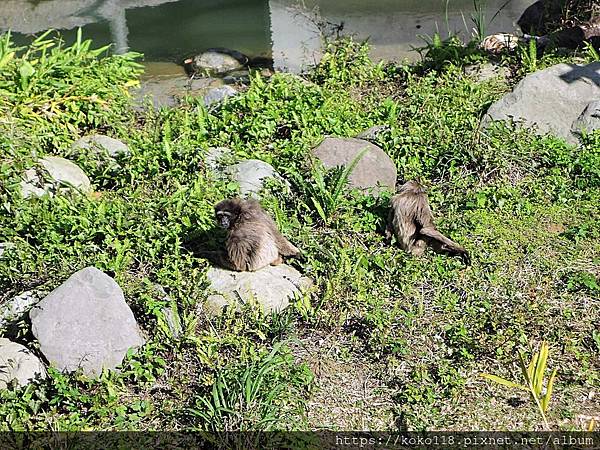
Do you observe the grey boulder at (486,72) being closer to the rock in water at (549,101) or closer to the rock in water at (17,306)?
the rock in water at (549,101)

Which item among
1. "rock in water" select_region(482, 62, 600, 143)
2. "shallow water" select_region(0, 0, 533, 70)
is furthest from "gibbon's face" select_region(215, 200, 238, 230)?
"shallow water" select_region(0, 0, 533, 70)

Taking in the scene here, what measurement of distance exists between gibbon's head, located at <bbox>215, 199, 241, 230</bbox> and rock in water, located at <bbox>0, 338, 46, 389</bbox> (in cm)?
167

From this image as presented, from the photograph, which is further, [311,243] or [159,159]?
[159,159]

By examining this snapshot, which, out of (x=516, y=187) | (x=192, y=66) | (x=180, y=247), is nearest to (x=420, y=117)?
(x=516, y=187)

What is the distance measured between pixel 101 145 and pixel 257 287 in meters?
2.93

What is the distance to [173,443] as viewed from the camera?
14.8ft

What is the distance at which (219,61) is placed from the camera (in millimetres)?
12266

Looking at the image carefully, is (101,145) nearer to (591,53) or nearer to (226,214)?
(226,214)

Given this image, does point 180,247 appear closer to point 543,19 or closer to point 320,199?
point 320,199

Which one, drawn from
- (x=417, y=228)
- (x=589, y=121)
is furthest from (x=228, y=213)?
(x=589, y=121)

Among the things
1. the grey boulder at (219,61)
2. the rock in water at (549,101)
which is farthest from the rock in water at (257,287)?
the grey boulder at (219,61)

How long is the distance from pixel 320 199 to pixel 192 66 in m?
6.58

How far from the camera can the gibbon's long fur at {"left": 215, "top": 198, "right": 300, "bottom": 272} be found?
5.61 m

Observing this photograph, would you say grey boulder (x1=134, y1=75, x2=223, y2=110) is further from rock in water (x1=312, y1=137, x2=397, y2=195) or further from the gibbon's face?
the gibbon's face
